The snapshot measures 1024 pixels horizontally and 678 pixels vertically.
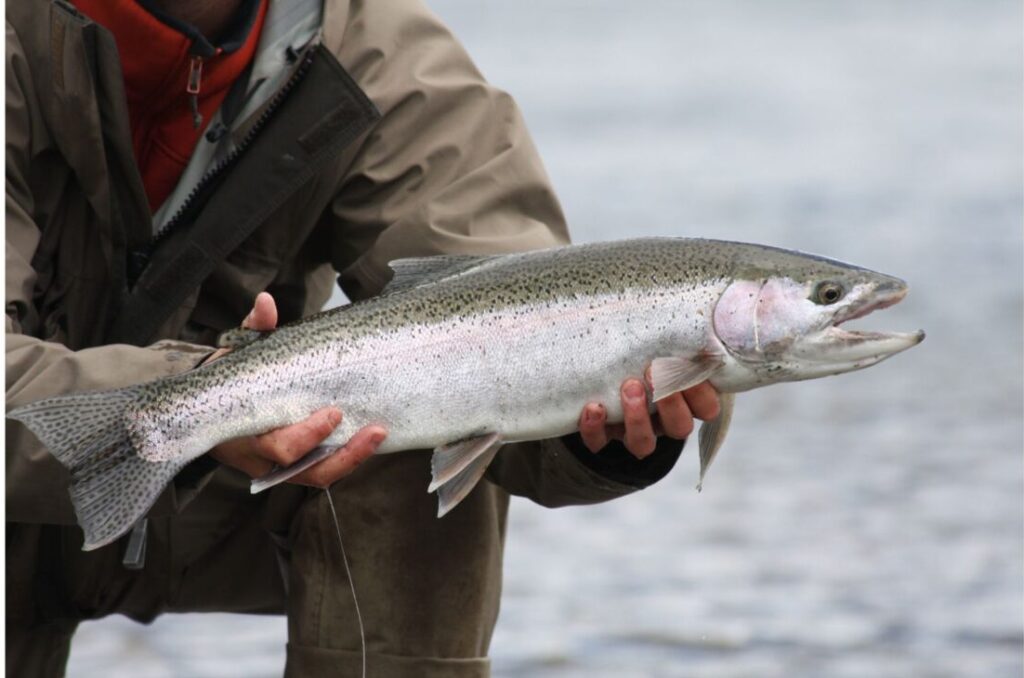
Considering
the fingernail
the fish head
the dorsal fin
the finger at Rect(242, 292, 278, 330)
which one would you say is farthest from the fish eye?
the finger at Rect(242, 292, 278, 330)

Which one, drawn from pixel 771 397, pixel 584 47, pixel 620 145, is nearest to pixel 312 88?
pixel 771 397

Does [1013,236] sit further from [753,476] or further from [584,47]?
[584,47]

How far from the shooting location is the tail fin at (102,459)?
7.88 feet

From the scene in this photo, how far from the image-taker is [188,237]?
2816 millimetres

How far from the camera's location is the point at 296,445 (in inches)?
95.0

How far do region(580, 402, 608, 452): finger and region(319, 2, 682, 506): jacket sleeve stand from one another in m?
0.24

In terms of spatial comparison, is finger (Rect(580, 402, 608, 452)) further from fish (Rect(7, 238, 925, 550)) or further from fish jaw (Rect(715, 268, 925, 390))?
fish jaw (Rect(715, 268, 925, 390))

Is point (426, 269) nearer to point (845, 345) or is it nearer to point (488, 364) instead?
point (488, 364)

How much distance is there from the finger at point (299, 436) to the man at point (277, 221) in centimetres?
25

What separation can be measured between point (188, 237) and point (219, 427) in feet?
1.70

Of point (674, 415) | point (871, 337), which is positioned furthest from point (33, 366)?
point (871, 337)

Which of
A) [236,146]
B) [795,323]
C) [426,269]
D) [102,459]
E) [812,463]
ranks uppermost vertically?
[795,323]

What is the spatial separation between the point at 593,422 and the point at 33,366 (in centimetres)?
83

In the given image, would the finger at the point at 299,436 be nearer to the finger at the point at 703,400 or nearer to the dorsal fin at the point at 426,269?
the dorsal fin at the point at 426,269
